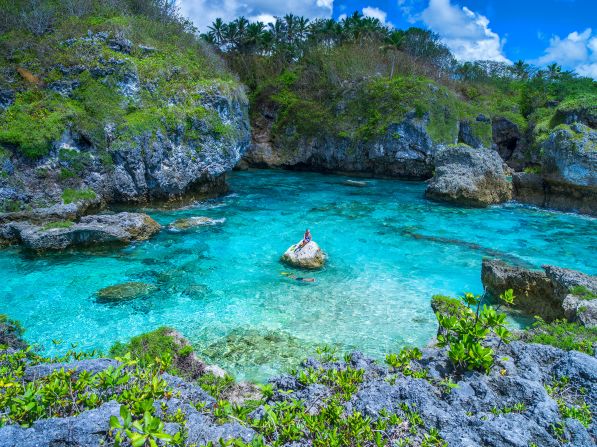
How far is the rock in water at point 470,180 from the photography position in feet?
87.1

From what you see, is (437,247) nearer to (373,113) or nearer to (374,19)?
(373,113)

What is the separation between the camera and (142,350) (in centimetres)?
853

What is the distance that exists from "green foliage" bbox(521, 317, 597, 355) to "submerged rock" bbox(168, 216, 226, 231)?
626 inches

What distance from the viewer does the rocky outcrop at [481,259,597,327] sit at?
9.92 m

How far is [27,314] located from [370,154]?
30260mm

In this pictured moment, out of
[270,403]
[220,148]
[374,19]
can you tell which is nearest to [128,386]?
[270,403]

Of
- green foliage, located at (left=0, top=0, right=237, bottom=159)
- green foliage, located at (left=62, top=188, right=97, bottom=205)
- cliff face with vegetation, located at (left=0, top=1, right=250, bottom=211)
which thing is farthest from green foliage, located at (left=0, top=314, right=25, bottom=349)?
green foliage, located at (left=0, top=0, right=237, bottom=159)

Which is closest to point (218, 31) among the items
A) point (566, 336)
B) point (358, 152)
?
point (358, 152)

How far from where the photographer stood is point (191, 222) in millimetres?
20547

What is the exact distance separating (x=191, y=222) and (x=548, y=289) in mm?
15775

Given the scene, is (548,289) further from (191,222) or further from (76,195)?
(76,195)

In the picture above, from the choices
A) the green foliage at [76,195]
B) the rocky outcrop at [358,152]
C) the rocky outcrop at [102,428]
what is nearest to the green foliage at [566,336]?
the rocky outcrop at [102,428]

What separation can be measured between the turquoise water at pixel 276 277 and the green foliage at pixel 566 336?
349cm

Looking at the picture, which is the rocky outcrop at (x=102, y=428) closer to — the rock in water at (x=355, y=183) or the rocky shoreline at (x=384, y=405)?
the rocky shoreline at (x=384, y=405)
